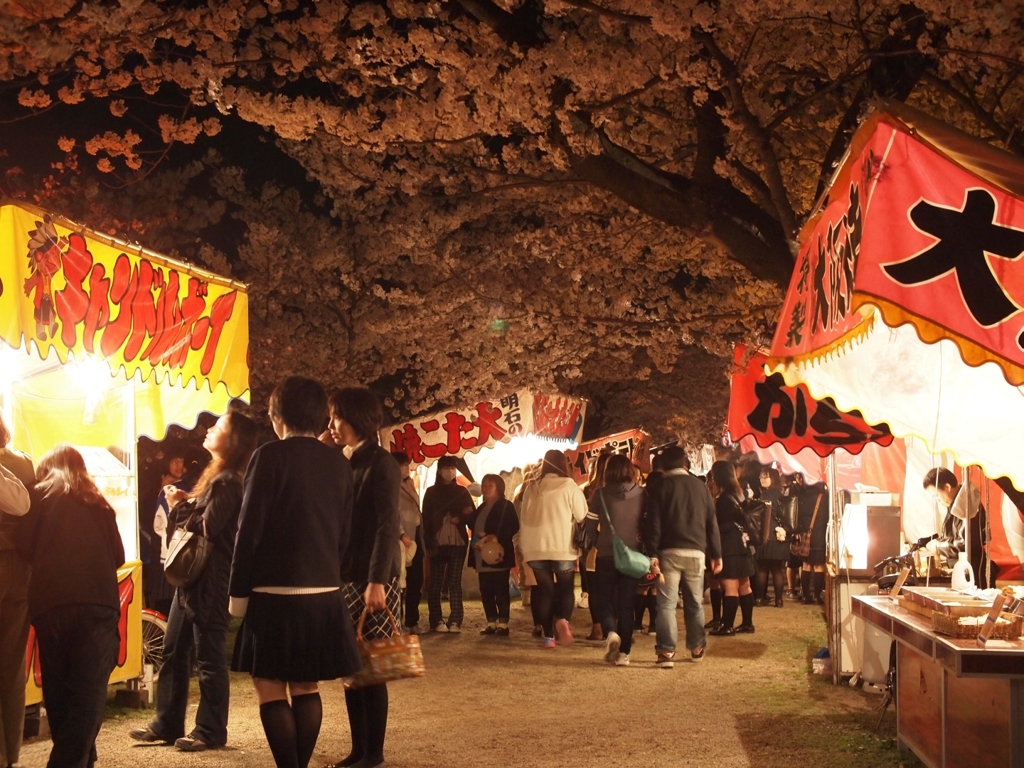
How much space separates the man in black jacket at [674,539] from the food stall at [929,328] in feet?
9.91

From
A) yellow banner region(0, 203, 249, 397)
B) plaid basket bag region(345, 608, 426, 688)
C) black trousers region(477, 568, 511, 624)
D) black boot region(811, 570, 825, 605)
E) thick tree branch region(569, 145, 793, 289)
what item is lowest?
black boot region(811, 570, 825, 605)

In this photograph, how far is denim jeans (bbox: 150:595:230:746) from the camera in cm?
662

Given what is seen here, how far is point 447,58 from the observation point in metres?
9.43

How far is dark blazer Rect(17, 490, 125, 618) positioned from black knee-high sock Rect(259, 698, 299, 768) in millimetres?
1321

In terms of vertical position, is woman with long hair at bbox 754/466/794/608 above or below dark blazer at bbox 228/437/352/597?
below

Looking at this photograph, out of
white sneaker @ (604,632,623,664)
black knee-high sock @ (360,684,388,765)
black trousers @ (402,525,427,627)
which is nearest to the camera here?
black knee-high sock @ (360,684,388,765)

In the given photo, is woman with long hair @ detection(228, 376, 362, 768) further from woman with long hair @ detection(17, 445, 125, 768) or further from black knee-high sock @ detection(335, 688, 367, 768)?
woman with long hair @ detection(17, 445, 125, 768)

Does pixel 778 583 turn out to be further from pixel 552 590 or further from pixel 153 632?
pixel 153 632

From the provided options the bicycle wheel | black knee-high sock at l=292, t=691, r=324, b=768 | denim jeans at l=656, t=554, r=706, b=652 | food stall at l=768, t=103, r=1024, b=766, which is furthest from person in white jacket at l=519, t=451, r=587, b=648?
black knee-high sock at l=292, t=691, r=324, b=768

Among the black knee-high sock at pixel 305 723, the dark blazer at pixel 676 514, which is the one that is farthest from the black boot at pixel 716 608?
the black knee-high sock at pixel 305 723

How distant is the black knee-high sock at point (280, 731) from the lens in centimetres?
496

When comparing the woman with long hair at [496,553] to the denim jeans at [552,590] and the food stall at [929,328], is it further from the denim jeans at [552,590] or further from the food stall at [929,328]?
the food stall at [929,328]

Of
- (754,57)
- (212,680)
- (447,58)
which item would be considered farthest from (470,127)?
(212,680)

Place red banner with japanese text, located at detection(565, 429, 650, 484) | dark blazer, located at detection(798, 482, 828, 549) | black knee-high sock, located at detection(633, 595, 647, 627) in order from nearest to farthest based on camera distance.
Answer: black knee-high sock, located at detection(633, 595, 647, 627) < dark blazer, located at detection(798, 482, 828, 549) < red banner with japanese text, located at detection(565, 429, 650, 484)
